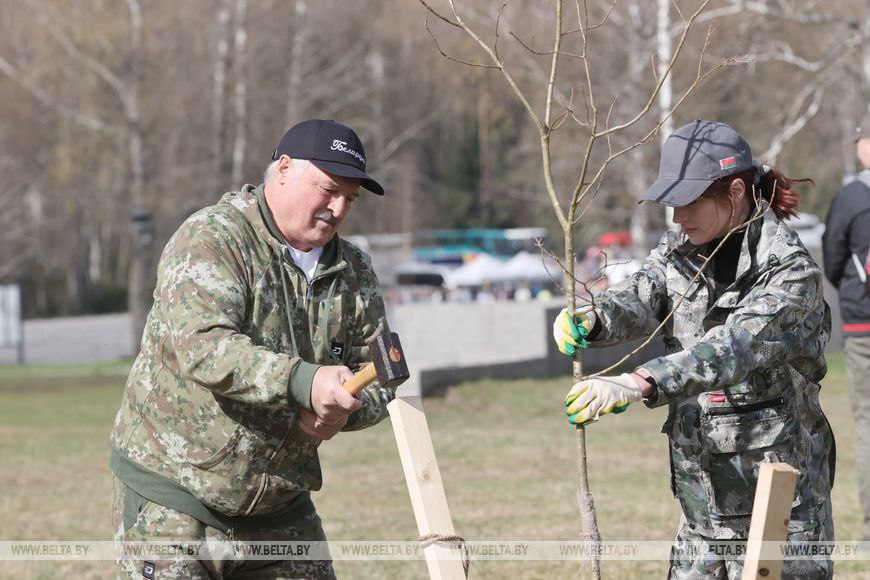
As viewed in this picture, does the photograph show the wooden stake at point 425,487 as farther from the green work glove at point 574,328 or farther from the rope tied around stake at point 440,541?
the green work glove at point 574,328

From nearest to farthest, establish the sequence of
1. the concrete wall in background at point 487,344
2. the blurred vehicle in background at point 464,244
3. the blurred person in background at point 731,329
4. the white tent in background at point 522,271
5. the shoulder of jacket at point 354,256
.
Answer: the blurred person in background at point 731,329
the shoulder of jacket at point 354,256
the concrete wall in background at point 487,344
the white tent in background at point 522,271
the blurred vehicle in background at point 464,244

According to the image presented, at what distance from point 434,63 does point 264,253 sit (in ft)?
176

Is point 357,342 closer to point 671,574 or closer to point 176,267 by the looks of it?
point 176,267

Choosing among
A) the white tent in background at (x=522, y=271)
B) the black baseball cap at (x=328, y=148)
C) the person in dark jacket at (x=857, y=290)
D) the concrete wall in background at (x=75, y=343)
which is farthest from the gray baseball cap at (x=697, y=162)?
the white tent in background at (x=522, y=271)

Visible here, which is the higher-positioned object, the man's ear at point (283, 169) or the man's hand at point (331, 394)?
the man's ear at point (283, 169)

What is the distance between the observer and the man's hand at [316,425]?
343cm

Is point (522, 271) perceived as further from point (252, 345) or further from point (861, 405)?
point (252, 345)

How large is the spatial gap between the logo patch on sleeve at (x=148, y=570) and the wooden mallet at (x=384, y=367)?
90 centimetres

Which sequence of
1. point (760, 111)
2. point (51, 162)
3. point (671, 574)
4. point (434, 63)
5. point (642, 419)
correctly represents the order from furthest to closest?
point (434, 63) → point (51, 162) → point (760, 111) → point (642, 419) → point (671, 574)

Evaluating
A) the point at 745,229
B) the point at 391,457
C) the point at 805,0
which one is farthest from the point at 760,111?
the point at 745,229

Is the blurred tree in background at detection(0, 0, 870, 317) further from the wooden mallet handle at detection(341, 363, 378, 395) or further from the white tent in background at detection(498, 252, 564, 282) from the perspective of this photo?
the wooden mallet handle at detection(341, 363, 378, 395)

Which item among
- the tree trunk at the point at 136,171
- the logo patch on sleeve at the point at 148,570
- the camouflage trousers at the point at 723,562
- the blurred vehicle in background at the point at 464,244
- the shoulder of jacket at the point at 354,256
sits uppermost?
the shoulder of jacket at the point at 354,256

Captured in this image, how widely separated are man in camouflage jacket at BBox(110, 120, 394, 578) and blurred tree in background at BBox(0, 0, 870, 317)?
1400 centimetres

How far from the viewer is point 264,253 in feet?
11.9
